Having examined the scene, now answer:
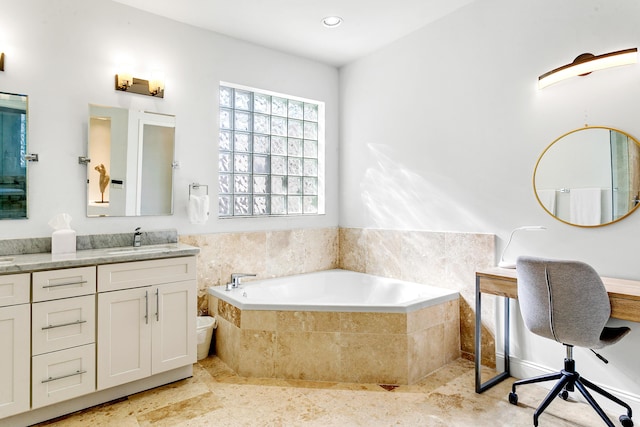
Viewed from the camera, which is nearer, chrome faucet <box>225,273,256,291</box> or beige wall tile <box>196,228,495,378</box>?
beige wall tile <box>196,228,495,378</box>

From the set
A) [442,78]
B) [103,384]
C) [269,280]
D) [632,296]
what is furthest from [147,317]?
[442,78]

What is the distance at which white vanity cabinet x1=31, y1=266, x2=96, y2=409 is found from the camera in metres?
1.97

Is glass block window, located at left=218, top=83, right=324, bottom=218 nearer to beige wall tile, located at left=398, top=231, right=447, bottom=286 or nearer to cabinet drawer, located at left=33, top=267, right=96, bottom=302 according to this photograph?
beige wall tile, located at left=398, top=231, right=447, bottom=286

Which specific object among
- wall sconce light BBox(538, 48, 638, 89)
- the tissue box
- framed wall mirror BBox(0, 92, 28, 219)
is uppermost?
wall sconce light BBox(538, 48, 638, 89)

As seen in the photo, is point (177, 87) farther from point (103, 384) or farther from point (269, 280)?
point (103, 384)

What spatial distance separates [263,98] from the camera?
3.63 meters

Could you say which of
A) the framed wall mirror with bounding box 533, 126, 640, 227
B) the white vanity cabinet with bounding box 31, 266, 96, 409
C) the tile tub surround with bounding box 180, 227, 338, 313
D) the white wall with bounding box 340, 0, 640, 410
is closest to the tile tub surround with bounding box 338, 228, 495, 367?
the white wall with bounding box 340, 0, 640, 410

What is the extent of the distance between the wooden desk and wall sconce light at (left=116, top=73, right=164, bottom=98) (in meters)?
2.74

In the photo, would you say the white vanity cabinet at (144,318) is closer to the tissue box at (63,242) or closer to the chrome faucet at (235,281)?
the tissue box at (63,242)

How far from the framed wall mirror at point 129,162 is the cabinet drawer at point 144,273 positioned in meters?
0.63

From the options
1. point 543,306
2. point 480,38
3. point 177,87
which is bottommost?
point 543,306

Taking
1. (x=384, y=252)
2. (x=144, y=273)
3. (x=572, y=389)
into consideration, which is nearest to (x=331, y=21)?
(x=384, y=252)

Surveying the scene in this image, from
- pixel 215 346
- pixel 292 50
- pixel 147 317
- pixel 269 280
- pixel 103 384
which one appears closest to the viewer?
pixel 103 384

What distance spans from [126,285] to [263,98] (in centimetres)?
221
